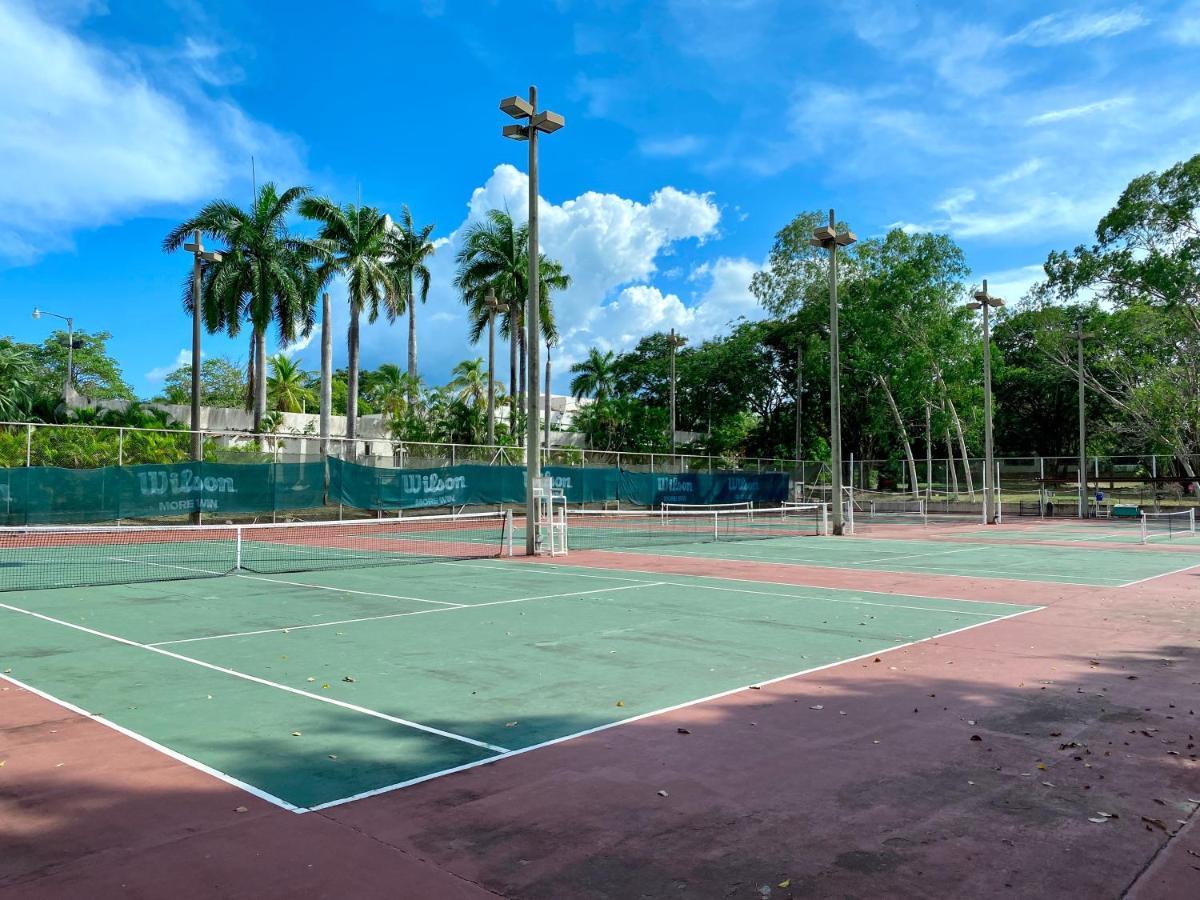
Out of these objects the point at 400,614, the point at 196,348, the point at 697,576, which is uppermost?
the point at 196,348

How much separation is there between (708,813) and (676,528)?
25505 millimetres

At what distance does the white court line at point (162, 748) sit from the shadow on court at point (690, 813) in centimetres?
8

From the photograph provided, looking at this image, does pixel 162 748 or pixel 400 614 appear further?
pixel 400 614

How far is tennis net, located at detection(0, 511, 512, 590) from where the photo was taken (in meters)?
15.6

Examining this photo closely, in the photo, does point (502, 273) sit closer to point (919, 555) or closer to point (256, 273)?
point (256, 273)

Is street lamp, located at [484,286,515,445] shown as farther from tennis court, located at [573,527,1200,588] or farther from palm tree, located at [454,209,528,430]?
tennis court, located at [573,527,1200,588]

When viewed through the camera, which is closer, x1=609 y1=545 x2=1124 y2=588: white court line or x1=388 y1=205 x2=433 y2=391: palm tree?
x1=609 y1=545 x2=1124 y2=588: white court line

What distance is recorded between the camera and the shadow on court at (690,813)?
12.3 ft

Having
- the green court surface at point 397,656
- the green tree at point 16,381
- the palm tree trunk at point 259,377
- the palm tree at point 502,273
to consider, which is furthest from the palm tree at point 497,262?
the green court surface at point 397,656

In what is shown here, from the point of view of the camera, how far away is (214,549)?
68.8 feet

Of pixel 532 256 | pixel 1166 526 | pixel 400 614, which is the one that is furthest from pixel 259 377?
pixel 1166 526

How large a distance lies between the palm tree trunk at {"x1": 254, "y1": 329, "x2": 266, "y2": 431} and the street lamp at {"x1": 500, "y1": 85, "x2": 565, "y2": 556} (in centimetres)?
2127

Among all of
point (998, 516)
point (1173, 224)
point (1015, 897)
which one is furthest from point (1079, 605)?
point (1173, 224)

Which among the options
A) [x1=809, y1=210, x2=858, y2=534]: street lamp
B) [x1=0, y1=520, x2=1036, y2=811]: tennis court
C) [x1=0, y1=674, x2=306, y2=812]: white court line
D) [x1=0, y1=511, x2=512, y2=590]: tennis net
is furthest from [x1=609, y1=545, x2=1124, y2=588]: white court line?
[x1=0, y1=674, x2=306, y2=812]: white court line
